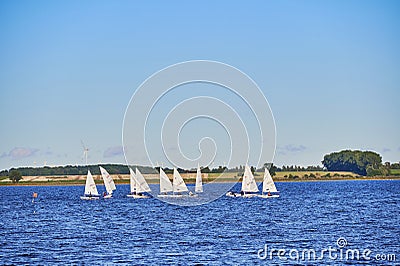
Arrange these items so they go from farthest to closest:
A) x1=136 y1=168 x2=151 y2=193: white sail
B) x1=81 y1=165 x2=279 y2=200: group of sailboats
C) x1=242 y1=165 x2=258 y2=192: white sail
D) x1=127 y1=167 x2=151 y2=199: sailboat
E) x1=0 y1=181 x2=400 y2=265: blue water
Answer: x1=127 y1=167 x2=151 y2=199: sailboat
x1=136 y1=168 x2=151 y2=193: white sail
x1=242 y1=165 x2=258 y2=192: white sail
x1=81 y1=165 x2=279 y2=200: group of sailboats
x1=0 y1=181 x2=400 y2=265: blue water

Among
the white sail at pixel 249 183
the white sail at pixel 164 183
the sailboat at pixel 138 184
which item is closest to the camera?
the white sail at pixel 164 183

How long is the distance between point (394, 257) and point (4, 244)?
31003 millimetres

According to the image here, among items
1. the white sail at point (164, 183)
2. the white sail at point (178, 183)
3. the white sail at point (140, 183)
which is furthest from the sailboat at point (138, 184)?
the white sail at point (178, 183)

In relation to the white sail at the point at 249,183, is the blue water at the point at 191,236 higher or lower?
lower

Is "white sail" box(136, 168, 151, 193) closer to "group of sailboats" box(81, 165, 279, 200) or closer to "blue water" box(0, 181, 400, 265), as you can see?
"group of sailboats" box(81, 165, 279, 200)

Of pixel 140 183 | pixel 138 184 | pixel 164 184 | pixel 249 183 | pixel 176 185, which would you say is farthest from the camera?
pixel 138 184

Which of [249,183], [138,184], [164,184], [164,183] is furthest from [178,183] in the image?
[138,184]

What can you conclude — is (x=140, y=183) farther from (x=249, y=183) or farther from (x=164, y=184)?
(x=249, y=183)

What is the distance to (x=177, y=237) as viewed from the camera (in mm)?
61312

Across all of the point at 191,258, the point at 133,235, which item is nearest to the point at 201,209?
the point at 133,235

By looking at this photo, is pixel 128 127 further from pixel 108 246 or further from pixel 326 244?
pixel 326 244

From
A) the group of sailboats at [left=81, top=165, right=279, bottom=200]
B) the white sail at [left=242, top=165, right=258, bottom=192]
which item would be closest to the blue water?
the group of sailboats at [left=81, top=165, right=279, bottom=200]

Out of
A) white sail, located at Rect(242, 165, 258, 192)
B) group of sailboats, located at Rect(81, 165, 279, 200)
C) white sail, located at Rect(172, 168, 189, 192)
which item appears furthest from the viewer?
white sail, located at Rect(242, 165, 258, 192)

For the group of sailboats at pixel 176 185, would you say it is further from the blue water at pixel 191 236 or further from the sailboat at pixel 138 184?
the blue water at pixel 191 236
